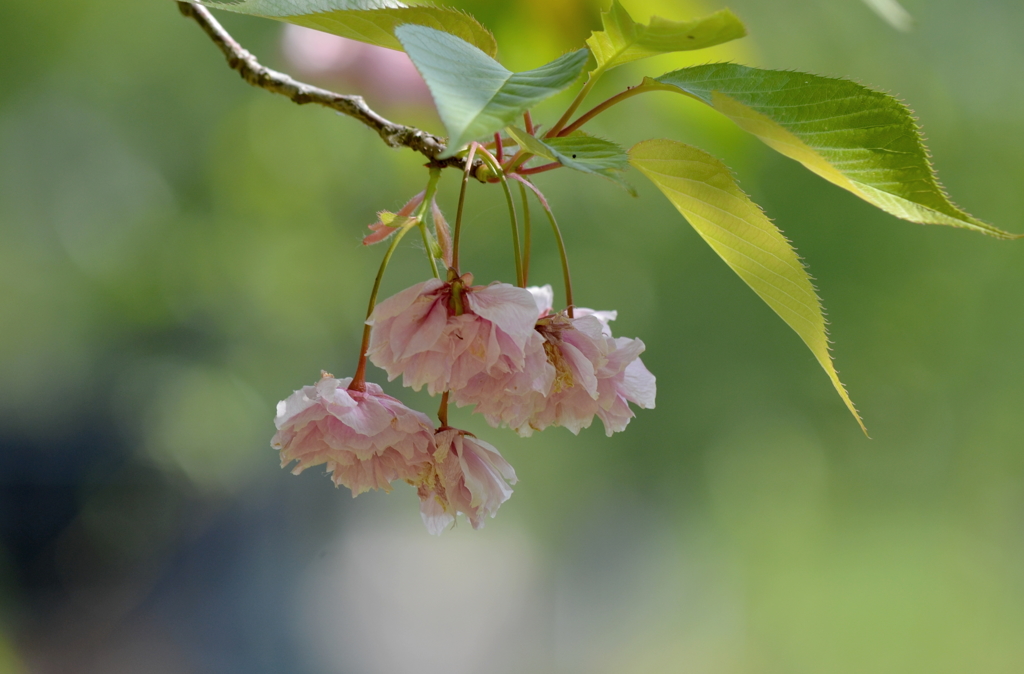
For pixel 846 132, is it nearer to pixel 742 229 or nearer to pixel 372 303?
pixel 742 229

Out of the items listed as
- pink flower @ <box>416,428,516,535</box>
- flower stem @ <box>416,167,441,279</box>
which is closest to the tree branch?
flower stem @ <box>416,167,441,279</box>

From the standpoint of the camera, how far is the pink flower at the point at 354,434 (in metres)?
0.31

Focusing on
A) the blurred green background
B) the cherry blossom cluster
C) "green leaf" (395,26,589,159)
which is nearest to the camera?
"green leaf" (395,26,589,159)

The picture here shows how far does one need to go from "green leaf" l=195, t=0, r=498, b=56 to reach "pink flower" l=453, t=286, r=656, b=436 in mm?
127

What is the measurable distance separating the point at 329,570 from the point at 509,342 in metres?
2.19

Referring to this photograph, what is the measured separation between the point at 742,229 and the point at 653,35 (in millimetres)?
93

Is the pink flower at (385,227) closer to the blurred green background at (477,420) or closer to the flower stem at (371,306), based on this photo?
the flower stem at (371,306)

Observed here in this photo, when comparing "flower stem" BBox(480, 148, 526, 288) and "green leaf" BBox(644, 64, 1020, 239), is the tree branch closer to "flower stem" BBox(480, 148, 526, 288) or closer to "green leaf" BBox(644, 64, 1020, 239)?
"flower stem" BBox(480, 148, 526, 288)

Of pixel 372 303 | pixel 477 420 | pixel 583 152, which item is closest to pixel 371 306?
pixel 372 303

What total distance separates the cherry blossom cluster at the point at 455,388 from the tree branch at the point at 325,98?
2 cm

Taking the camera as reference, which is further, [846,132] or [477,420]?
[477,420]

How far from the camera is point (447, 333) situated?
29 centimetres

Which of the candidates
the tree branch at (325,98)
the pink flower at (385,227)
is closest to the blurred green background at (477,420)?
the tree branch at (325,98)

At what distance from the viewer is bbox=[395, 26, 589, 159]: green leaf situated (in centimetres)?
18
